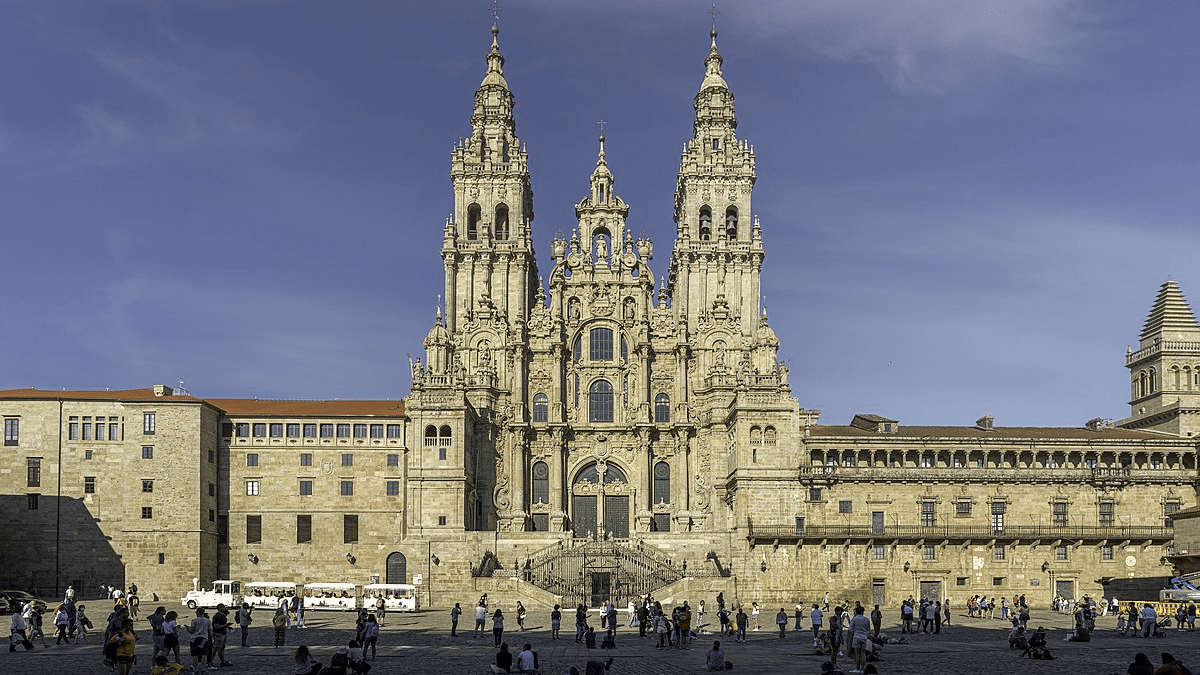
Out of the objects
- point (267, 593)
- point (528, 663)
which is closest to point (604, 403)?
point (267, 593)

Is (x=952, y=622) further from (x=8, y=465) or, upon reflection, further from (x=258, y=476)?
(x=8, y=465)

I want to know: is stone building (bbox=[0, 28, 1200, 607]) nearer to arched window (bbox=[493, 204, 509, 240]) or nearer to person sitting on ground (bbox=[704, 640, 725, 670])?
arched window (bbox=[493, 204, 509, 240])

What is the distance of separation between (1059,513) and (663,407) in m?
27.8

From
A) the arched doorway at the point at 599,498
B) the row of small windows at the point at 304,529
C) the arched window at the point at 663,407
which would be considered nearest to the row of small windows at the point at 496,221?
the arched window at the point at 663,407

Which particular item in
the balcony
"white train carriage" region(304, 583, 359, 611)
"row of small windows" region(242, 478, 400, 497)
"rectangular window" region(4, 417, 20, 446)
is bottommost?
"white train carriage" region(304, 583, 359, 611)

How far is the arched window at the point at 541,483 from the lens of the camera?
94.8 metres

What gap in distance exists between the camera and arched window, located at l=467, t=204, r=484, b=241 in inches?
3888

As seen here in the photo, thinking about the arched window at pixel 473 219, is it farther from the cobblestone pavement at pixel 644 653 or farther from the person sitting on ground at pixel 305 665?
the person sitting on ground at pixel 305 665

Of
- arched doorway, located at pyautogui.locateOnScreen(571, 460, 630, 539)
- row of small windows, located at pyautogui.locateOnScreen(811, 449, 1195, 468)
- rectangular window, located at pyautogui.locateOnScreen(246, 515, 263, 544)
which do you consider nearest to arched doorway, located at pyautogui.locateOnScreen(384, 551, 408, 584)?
rectangular window, located at pyautogui.locateOnScreen(246, 515, 263, 544)

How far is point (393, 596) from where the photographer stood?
252ft

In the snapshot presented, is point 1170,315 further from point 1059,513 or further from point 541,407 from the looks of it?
point 541,407

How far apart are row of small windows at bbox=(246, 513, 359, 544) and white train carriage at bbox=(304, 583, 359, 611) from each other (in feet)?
38.8

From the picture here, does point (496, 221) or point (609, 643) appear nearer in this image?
point (609, 643)

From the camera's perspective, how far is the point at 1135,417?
10338 centimetres
